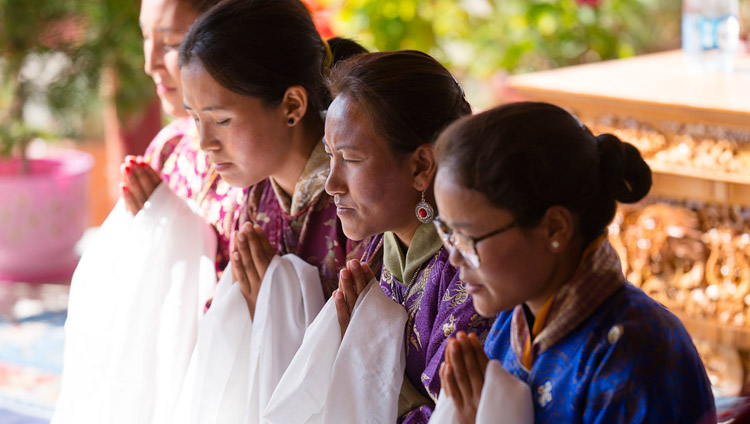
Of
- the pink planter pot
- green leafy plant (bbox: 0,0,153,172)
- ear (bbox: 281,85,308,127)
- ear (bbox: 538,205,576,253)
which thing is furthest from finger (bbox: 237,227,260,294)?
the pink planter pot

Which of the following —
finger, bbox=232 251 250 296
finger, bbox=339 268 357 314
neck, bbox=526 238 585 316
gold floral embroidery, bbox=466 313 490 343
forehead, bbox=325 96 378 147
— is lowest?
finger, bbox=232 251 250 296

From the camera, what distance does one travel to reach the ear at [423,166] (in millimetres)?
1446

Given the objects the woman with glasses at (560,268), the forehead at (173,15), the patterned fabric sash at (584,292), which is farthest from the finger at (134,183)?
the patterned fabric sash at (584,292)

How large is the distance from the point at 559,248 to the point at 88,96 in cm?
322

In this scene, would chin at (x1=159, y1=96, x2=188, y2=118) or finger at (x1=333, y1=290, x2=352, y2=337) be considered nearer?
finger at (x1=333, y1=290, x2=352, y2=337)

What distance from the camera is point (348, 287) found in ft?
4.94

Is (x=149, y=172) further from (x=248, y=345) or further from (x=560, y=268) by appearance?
(x=560, y=268)

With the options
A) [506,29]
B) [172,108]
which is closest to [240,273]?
[172,108]

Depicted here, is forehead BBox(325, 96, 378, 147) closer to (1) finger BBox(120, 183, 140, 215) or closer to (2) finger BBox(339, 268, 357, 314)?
(2) finger BBox(339, 268, 357, 314)

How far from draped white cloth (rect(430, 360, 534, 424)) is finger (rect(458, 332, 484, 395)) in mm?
21

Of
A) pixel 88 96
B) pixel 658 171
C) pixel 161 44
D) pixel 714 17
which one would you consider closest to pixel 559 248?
pixel 161 44

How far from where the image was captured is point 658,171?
2699 mm

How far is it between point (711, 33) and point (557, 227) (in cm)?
207

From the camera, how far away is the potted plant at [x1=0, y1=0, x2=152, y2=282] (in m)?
3.80
